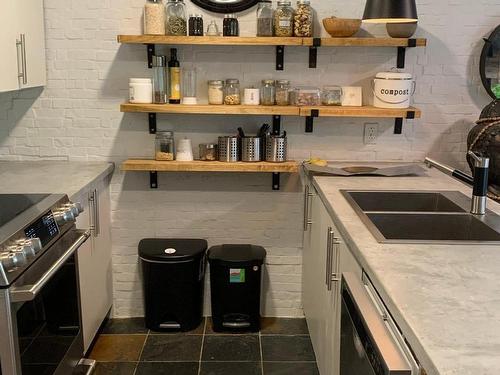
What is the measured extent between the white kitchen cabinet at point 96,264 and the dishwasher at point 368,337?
137cm

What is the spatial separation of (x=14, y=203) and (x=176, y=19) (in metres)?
1.31

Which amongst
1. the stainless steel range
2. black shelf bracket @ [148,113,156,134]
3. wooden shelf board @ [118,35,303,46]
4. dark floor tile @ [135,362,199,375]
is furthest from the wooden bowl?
dark floor tile @ [135,362,199,375]

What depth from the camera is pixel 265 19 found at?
9.96 feet

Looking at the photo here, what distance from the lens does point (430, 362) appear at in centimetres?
113

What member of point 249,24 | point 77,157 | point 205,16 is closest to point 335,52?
point 249,24

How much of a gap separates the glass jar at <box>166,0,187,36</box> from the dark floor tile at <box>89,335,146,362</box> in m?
1.66

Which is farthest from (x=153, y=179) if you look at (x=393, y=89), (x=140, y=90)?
(x=393, y=89)

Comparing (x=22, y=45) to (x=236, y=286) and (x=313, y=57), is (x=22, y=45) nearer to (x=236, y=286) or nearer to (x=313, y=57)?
(x=313, y=57)

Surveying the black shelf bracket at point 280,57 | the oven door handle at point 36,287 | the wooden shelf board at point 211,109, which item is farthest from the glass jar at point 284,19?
the oven door handle at point 36,287

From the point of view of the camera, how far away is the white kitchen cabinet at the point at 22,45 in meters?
2.53

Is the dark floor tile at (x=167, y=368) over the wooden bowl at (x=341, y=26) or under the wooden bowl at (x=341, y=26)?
under

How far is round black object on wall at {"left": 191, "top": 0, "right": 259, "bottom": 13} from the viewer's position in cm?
310

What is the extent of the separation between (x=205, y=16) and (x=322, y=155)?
3.28 ft

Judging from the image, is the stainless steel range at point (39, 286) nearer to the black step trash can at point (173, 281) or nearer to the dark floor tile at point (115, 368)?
the dark floor tile at point (115, 368)
